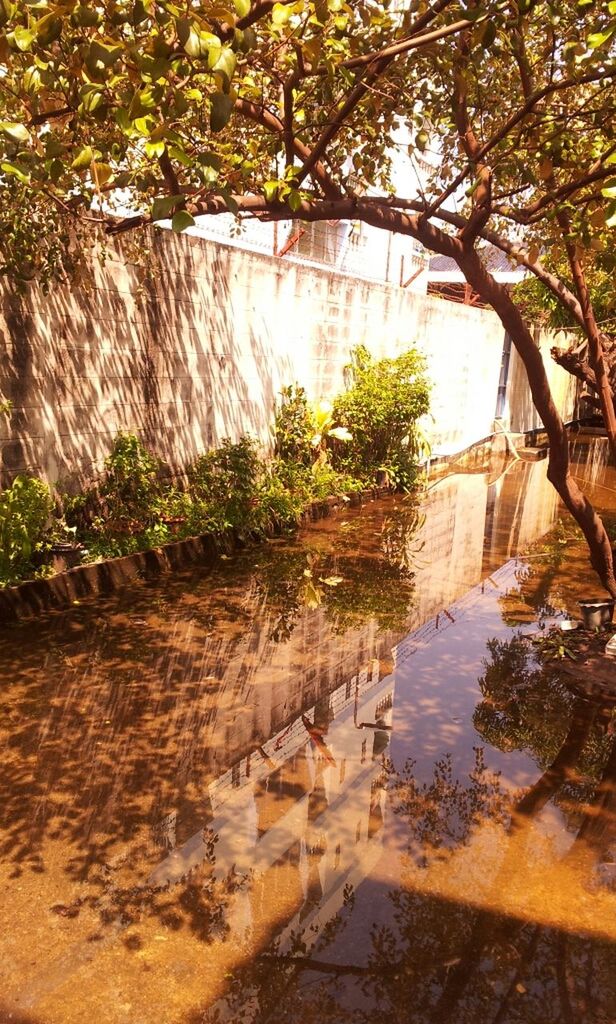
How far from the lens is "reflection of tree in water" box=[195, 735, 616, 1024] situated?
2.67m

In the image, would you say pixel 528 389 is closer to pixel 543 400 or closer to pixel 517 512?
pixel 517 512

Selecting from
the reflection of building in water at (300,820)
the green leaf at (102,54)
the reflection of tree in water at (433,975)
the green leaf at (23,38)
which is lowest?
the reflection of building in water at (300,820)

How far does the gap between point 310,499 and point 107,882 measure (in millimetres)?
6779

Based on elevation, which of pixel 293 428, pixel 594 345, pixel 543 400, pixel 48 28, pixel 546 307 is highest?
pixel 48 28

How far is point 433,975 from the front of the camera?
2.84 m

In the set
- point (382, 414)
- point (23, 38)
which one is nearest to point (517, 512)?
point (382, 414)

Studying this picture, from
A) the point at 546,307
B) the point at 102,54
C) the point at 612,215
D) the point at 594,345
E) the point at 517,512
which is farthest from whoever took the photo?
the point at 546,307

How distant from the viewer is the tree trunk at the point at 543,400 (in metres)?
5.09

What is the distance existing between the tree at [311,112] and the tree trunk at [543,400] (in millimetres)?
14

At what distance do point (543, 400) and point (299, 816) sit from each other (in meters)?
3.19

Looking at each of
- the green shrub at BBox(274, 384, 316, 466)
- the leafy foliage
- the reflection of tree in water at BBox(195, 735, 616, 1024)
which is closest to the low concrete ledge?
the green shrub at BBox(274, 384, 316, 466)

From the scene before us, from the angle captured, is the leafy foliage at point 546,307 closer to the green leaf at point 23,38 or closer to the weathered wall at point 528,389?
the weathered wall at point 528,389

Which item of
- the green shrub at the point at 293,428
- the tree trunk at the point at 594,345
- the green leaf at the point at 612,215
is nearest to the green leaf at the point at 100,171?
the green leaf at the point at 612,215

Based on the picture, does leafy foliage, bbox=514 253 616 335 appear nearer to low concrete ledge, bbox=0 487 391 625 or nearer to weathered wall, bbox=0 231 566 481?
weathered wall, bbox=0 231 566 481
